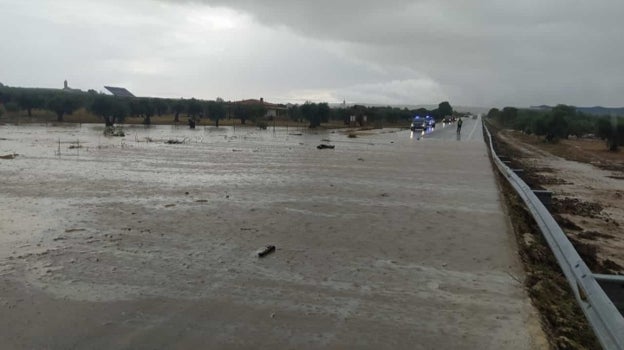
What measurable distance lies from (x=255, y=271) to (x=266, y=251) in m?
0.89

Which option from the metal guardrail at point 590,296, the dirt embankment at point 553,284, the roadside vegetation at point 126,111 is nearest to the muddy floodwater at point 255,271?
the dirt embankment at point 553,284

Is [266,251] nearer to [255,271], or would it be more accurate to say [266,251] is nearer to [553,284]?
[255,271]

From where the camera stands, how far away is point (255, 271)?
6.82 metres

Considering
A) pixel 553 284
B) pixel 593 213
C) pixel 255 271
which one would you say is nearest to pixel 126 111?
pixel 593 213

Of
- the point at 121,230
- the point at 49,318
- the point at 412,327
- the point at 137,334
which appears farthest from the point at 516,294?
the point at 121,230

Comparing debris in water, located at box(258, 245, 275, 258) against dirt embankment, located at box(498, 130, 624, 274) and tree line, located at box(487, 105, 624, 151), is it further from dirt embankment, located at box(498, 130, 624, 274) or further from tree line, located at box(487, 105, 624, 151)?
tree line, located at box(487, 105, 624, 151)

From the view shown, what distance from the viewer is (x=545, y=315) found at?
5566 millimetres

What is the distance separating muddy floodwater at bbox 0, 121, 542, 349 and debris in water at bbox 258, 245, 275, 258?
6 centimetres

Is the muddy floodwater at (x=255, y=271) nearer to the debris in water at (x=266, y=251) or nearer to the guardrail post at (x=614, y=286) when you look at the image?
the debris in water at (x=266, y=251)

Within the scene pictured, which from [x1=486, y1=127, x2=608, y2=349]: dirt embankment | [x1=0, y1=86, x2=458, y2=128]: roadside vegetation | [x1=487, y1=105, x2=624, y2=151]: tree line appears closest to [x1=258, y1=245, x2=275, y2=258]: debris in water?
[x1=486, y1=127, x2=608, y2=349]: dirt embankment

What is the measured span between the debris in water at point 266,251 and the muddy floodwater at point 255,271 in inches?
2.5

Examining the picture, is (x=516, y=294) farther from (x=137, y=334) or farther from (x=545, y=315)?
(x=137, y=334)

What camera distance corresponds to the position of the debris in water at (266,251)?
759cm

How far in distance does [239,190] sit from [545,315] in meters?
10.1
